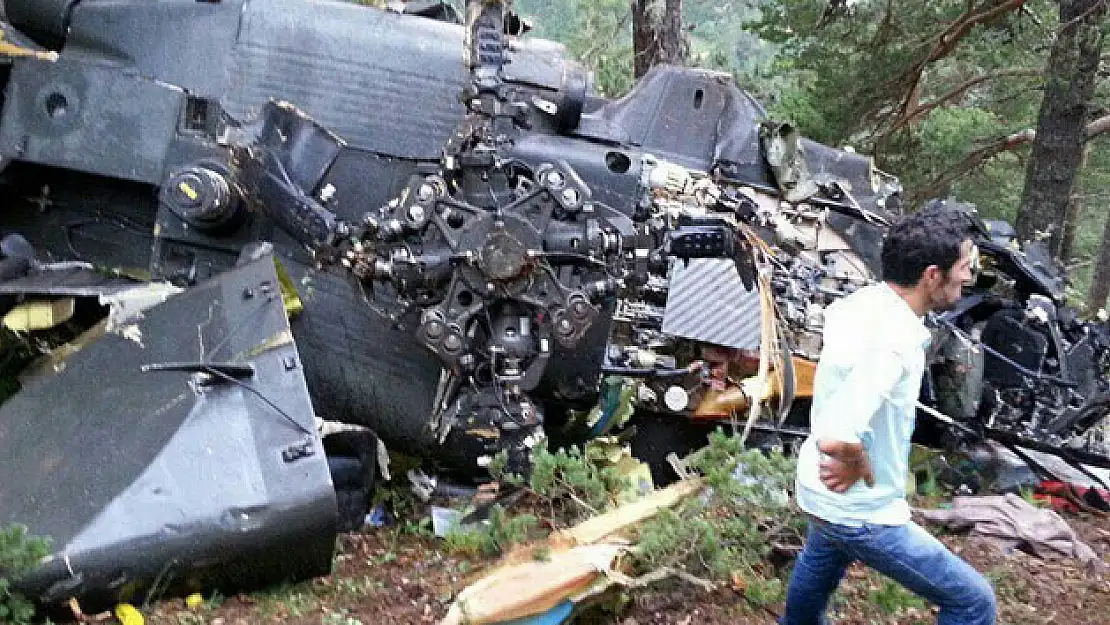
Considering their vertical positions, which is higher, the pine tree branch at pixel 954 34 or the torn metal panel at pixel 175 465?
the pine tree branch at pixel 954 34

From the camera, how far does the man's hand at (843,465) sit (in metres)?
2.98

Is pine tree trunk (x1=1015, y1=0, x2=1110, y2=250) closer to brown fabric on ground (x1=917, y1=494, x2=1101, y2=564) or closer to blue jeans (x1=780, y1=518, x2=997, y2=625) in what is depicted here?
brown fabric on ground (x1=917, y1=494, x2=1101, y2=564)

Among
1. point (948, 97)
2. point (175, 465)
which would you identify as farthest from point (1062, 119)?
point (175, 465)

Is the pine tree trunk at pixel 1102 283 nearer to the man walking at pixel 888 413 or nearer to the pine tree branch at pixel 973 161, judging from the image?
the pine tree branch at pixel 973 161

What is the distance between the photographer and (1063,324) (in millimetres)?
7254

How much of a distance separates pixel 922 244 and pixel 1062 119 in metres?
9.00

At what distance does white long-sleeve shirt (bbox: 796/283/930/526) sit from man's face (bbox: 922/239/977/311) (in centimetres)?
8

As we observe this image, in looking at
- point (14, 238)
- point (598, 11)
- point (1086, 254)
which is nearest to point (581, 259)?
point (14, 238)

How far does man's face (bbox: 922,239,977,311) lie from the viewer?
3.08 metres

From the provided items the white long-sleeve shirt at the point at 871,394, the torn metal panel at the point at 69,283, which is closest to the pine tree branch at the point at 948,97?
the torn metal panel at the point at 69,283

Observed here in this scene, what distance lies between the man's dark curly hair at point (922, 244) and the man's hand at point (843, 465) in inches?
20.0

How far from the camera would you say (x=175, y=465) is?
423 centimetres

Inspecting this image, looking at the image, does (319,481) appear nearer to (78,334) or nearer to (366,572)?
(366,572)

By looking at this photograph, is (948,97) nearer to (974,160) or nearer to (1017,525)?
(974,160)
